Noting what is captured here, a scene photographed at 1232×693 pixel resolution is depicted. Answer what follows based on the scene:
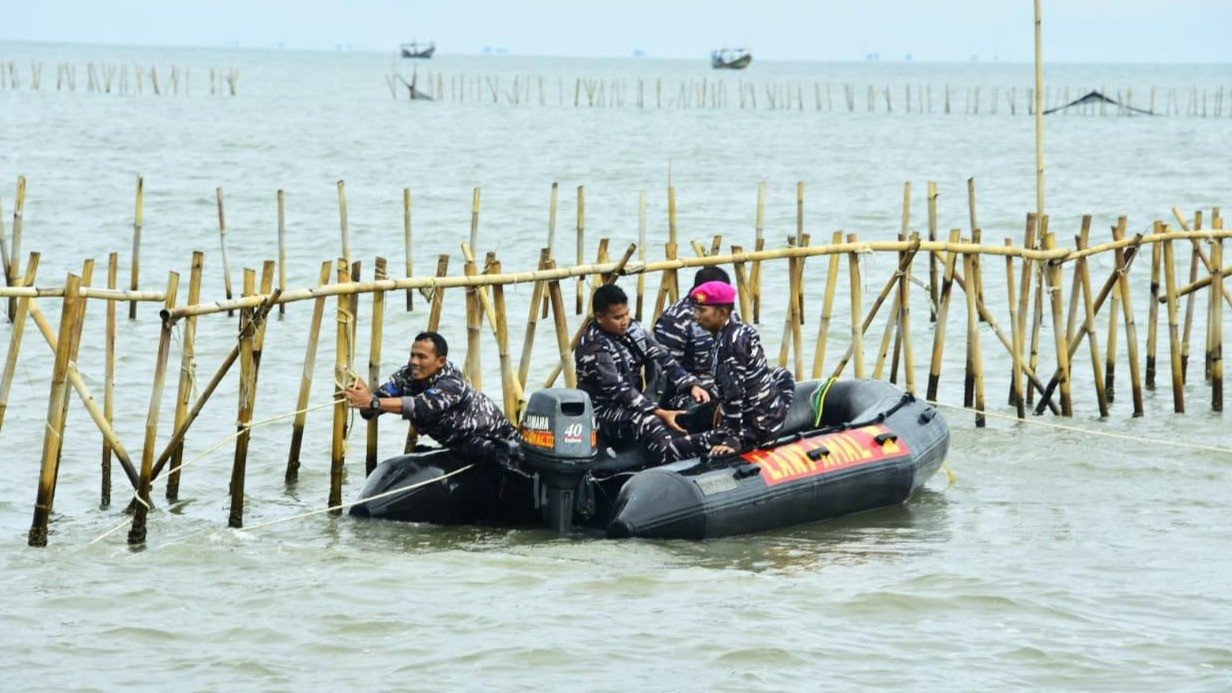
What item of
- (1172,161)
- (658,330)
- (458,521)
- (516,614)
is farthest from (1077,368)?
(1172,161)

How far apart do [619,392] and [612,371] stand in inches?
5.4

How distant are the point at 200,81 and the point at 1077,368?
103 metres

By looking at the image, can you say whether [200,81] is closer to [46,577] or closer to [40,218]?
[40,218]

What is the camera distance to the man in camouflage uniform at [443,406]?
994 cm

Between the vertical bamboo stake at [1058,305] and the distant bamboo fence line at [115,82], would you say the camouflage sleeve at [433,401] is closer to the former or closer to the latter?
the vertical bamboo stake at [1058,305]

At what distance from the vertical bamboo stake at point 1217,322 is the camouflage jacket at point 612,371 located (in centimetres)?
560

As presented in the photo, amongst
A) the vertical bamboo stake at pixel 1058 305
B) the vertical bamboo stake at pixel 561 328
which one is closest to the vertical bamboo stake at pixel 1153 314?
the vertical bamboo stake at pixel 1058 305

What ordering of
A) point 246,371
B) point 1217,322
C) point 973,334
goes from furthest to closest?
1. point 1217,322
2. point 973,334
3. point 246,371

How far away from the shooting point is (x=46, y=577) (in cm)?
922

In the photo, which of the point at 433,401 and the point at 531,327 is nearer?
the point at 433,401

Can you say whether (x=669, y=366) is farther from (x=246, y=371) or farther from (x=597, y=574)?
(x=246, y=371)

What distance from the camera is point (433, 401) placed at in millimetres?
9953

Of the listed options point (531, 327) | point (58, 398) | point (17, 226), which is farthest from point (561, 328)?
point (17, 226)

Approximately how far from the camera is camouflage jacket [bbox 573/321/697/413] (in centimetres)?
1041
